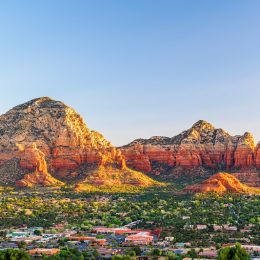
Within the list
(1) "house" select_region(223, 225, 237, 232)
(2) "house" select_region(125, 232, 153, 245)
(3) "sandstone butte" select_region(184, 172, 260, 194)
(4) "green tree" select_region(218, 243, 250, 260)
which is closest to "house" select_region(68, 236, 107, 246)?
(2) "house" select_region(125, 232, 153, 245)

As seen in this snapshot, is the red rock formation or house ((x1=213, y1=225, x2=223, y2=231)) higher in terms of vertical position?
the red rock formation

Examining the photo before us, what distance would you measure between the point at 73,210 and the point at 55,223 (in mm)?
15330

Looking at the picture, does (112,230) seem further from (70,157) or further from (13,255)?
(70,157)

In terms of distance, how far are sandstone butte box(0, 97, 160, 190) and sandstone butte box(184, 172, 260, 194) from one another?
2734cm

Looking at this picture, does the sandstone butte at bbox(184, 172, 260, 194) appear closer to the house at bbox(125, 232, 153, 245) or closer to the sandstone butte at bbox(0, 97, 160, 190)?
the sandstone butte at bbox(0, 97, 160, 190)

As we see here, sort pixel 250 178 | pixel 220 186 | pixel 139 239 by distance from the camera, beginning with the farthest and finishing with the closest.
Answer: pixel 250 178 < pixel 220 186 < pixel 139 239

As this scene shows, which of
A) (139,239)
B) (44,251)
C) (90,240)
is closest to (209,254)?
(139,239)

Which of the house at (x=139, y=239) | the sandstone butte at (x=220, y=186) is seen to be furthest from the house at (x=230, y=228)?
the sandstone butte at (x=220, y=186)

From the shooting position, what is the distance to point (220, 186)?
154625 millimetres

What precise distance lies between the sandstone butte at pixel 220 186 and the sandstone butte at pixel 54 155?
2734cm

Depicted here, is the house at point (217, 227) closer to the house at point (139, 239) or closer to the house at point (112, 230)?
the house at point (139, 239)

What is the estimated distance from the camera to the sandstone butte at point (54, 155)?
17200 cm

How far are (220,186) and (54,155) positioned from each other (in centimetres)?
5854

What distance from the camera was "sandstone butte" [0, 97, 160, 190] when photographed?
564 ft
